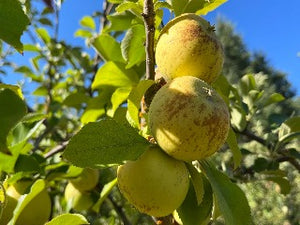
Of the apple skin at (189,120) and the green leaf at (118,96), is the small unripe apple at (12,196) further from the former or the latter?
the apple skin at (189,120)

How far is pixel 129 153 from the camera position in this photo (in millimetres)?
693

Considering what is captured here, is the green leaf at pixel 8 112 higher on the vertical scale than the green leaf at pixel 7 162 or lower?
higher

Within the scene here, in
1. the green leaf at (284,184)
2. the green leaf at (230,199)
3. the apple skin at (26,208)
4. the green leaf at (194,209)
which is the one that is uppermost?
the green leaf at (230,199)

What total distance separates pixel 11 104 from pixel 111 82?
0.43 metres

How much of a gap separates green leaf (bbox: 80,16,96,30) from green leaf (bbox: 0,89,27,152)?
1.64 m

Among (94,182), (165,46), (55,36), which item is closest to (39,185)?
(165,46)

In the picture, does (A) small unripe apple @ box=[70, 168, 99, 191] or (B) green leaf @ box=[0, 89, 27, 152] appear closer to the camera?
(B) green leaf @ box=[0, 89, 27, 152]

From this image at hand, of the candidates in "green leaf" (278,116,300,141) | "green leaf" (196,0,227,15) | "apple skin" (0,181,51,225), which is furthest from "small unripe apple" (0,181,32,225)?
"green leaf" (278,116,300,141)

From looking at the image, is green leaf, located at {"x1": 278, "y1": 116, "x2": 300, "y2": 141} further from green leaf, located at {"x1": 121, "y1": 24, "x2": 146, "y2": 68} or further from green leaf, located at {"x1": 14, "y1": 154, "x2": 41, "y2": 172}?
green leaf, located at {"x1": 14, "y1": 154, "x2": 41, "y2": 172}

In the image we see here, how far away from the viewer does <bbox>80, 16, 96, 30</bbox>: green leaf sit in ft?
7.83

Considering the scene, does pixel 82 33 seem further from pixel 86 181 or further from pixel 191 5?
pixel 191 5

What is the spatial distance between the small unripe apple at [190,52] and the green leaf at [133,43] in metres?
0.20

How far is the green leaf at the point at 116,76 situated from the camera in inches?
46.0

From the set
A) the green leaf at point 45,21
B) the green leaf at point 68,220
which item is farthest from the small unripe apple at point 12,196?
the green leaf at point 45,21
